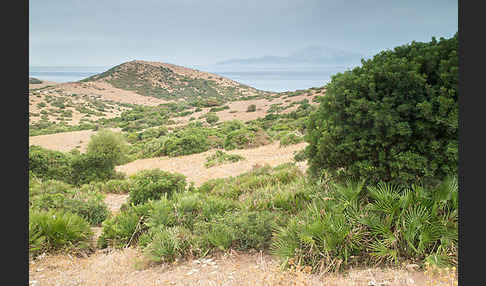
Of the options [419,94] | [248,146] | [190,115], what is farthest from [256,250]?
[190,115]

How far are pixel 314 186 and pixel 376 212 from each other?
1.20m

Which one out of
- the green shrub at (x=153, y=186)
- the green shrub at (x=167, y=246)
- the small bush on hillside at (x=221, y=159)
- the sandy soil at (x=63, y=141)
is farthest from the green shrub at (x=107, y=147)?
the sandy soil at (x=63, y=141)

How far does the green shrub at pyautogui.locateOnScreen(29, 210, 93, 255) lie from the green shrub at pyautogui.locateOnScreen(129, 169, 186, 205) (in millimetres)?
1838

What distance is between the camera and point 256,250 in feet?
13.4

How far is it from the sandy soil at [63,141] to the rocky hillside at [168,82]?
5204cm

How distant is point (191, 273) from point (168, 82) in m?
93.0

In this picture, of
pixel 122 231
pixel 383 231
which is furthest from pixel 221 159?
pixel 383 231

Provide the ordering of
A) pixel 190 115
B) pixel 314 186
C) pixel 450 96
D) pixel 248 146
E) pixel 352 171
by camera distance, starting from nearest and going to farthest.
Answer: pixel 450 96
pixel 352 171
pixel 314 186
pixel 248 146
pixel 190 115

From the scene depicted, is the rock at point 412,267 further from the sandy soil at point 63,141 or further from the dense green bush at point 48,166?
the sandy soil at point 63,141

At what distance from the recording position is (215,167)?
41.3 ft

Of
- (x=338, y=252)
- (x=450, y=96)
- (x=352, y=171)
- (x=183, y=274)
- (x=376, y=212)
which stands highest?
(x=450, y=96)

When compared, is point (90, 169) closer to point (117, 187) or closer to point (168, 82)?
point (117, 187)

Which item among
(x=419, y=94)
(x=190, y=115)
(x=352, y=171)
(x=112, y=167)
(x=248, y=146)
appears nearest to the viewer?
(x=419, y=94)

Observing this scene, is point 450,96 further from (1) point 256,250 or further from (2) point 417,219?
(1) point 256,250
